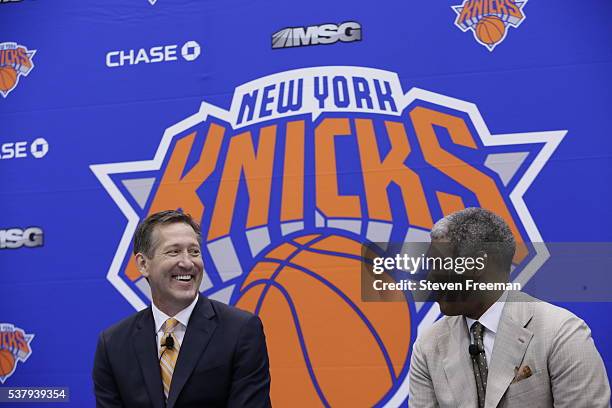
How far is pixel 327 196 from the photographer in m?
2.70

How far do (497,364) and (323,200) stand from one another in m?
1.09

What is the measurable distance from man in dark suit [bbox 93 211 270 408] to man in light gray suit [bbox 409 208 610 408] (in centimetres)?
43

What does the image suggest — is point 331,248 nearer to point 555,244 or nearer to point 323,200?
point 323,200

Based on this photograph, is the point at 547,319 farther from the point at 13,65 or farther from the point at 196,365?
the point at 13,65

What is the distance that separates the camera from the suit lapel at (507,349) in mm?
1724

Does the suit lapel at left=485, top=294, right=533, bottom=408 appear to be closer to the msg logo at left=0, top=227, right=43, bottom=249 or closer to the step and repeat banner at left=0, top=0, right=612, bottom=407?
the step and repeat banner at left=0, top=0, right=612, bottom=407

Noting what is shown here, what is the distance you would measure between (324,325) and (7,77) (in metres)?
1.60

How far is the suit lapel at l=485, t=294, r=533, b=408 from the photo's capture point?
1.72 metres

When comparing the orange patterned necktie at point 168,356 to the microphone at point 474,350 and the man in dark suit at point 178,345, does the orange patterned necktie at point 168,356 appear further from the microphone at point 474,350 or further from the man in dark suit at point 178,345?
the microphone at point 474,350

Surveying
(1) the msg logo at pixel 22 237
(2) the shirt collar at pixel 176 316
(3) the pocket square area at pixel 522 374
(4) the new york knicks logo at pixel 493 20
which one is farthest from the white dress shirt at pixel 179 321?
(4) the new york knicks logo at pixel 493 20

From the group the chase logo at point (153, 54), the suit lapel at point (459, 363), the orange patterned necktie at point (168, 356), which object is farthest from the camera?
the chase logo at point (153, 54)

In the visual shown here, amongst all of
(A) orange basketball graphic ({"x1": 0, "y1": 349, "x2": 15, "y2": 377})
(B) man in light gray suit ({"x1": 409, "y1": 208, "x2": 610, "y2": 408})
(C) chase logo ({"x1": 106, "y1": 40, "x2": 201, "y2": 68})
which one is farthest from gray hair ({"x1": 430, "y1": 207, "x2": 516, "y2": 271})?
(A) orange basketball graphic ({"x1": 0, "y1": 349, "x2": 15, "y2": 377})

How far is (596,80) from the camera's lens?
253 cm

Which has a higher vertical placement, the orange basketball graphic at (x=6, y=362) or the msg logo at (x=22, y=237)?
the msg logo at (x=22, y=237)
